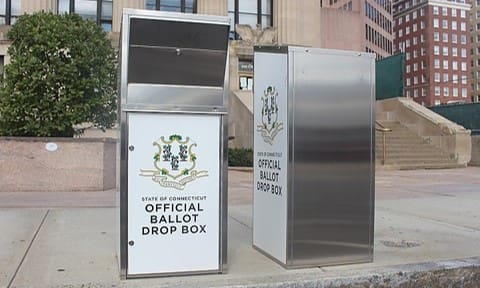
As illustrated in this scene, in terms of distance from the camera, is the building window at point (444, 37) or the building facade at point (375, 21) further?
the building window at point (444, 37)

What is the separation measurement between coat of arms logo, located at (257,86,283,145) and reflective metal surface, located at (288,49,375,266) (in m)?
0.29

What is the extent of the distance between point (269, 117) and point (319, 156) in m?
0.67

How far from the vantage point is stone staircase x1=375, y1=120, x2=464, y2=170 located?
18031mm

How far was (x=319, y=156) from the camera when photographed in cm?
480

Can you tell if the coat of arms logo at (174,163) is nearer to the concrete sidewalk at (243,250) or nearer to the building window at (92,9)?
the concrete sidewalk at (243,250)

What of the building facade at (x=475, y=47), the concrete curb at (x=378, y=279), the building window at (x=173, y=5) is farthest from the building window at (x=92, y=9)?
the building facade at (x=475, y=47)

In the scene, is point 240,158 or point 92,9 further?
point 92,9

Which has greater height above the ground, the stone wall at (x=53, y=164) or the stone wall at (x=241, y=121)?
the stone wall at (x=241, y=121)

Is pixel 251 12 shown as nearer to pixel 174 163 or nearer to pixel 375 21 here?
pixel 174 163

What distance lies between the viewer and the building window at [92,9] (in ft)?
85.9

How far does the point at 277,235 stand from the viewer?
16.2 ft

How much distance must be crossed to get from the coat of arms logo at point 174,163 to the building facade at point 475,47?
5099 inches

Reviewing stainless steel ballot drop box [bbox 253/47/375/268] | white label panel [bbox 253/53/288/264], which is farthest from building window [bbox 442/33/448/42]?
white label panel [bbox 253/53/288/264]

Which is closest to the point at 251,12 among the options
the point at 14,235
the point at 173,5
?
the point at 173,5
